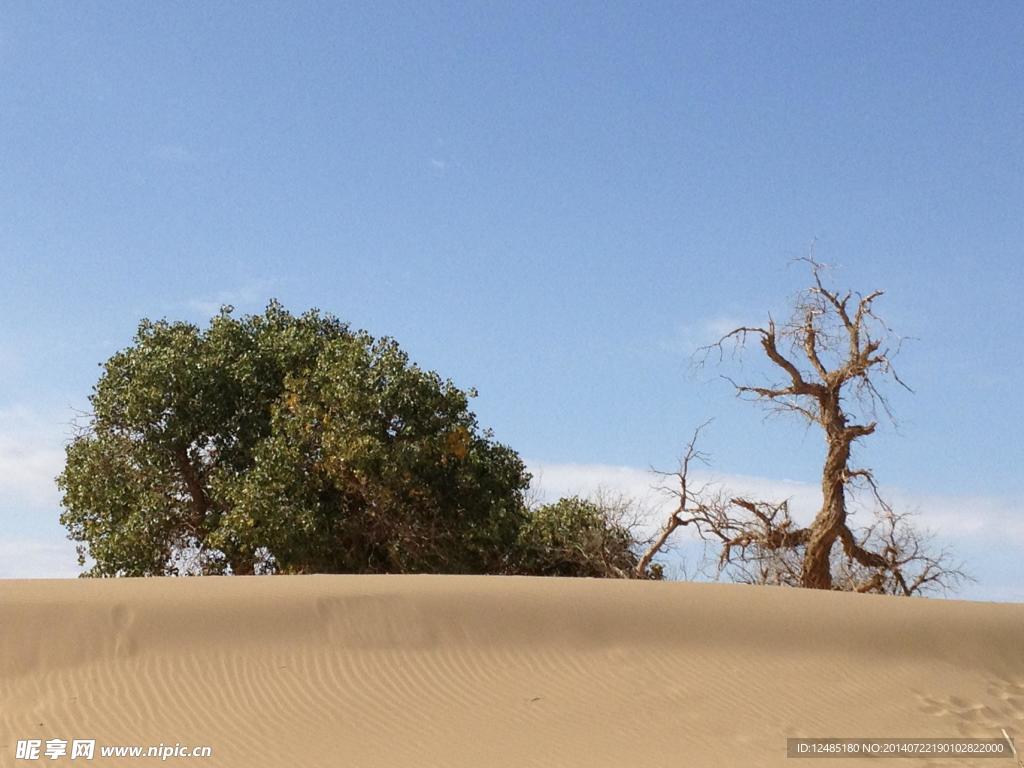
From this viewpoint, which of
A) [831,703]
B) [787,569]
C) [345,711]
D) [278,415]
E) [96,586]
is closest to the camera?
[345,711]

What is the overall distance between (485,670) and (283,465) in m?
Answer: 11.2

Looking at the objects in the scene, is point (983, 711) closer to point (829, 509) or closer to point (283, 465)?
point (829, 509)

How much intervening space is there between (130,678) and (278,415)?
12182mm

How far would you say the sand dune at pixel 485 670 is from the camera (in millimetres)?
9469

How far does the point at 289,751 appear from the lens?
Result: 9086mm

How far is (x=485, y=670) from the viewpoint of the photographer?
11.3m

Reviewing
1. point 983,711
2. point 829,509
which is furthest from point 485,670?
point 829,509

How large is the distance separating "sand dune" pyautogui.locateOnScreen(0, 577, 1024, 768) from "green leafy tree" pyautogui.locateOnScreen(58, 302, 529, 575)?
7.86 metres

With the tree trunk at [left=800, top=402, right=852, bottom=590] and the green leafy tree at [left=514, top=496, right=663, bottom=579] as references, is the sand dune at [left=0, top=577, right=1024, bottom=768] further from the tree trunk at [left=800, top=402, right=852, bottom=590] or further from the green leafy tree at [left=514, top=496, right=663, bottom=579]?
the green leafy tree at [left=514, top=496, right=663, bottom=579]

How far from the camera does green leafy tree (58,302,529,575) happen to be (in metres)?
21.5

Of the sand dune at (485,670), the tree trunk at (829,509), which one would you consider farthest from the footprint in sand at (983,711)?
the tree trunk at (829,509)

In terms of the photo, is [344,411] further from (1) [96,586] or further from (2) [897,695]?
(2) [897,695]

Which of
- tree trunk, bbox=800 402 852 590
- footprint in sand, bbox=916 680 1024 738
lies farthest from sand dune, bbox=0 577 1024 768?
tree trunk, bbox=800 402 852 590

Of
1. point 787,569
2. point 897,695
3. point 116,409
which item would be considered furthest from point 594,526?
point 897,695
